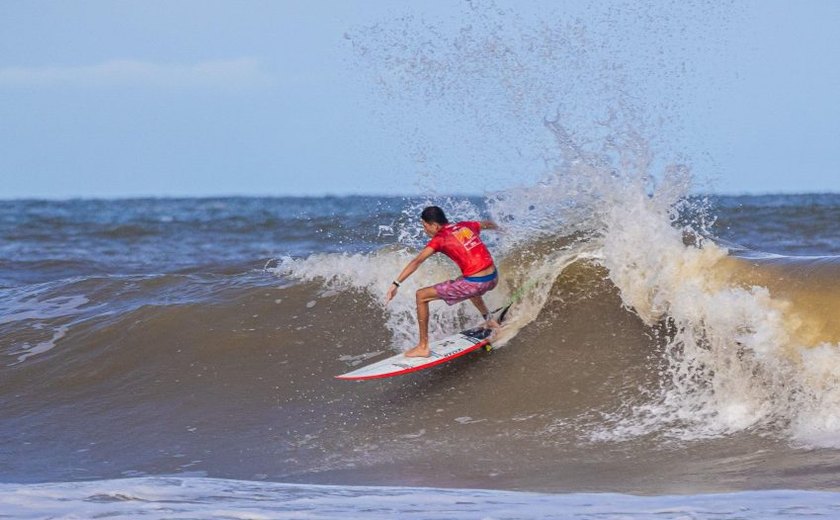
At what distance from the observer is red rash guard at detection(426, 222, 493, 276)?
8.05 metres

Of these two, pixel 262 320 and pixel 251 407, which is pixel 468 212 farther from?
pixel 251 407

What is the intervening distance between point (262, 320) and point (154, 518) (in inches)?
197

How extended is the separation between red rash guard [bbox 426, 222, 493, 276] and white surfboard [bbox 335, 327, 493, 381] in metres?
0.62

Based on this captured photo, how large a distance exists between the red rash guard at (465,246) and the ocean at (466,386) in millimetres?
885

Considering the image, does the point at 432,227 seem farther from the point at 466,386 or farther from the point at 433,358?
the point at 466,386

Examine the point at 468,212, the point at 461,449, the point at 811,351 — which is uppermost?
the point at 468,212

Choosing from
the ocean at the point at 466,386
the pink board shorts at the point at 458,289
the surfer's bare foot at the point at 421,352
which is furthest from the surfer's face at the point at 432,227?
the ocean at the point at 466,386

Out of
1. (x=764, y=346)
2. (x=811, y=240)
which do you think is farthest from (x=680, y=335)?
(x=811, y=240)

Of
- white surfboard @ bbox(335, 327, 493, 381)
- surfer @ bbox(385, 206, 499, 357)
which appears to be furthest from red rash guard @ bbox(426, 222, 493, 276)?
white surfboard @ bbox(335, 327, 493, 381)

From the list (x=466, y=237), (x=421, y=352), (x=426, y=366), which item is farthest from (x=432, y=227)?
(x=426, y=366)

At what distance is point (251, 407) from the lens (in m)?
8.29

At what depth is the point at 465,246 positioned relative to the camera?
319 inches

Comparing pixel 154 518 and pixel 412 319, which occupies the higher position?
pixel 412 319

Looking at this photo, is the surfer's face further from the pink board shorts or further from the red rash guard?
the pink board shorts
